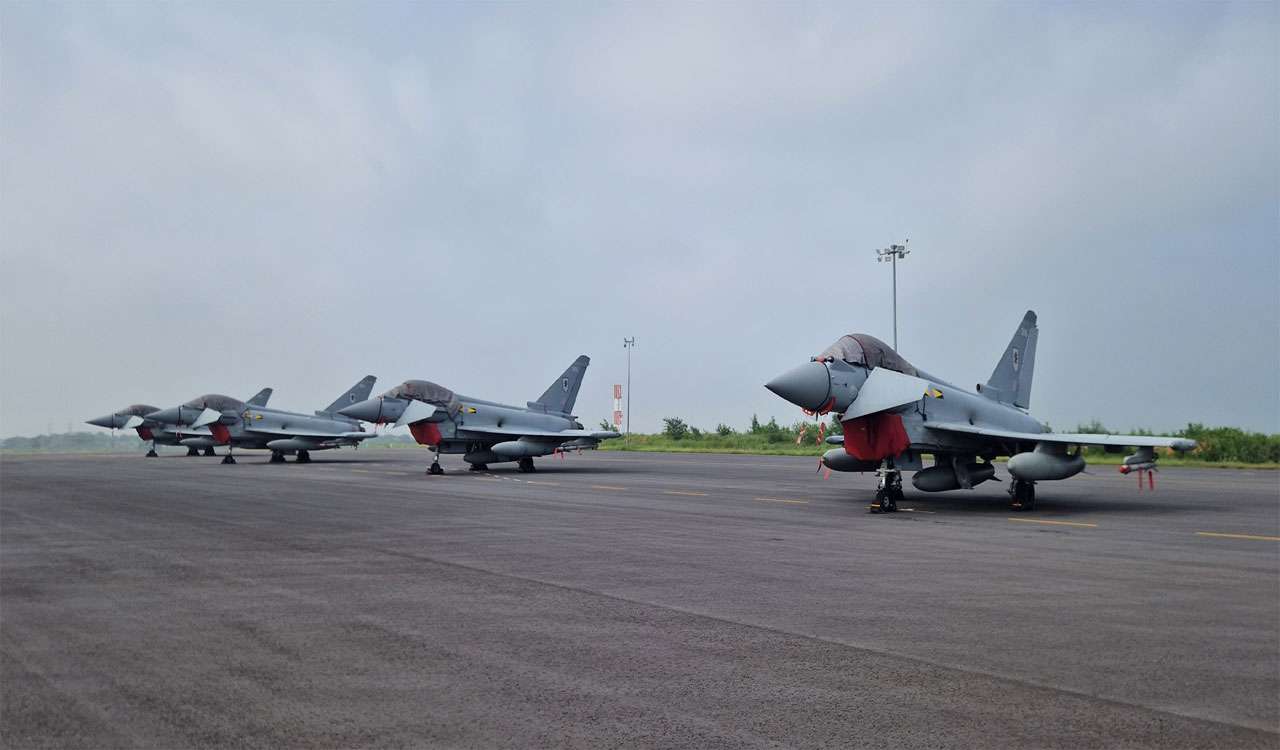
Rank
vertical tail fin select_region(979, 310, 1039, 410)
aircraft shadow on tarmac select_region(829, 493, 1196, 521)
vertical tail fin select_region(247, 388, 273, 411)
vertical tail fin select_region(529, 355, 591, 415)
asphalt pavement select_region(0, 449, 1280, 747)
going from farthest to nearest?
vertical tail fin select_region(247, 388, 273, 411) < vertical tail fin select_region(529, 355, 591, 415) < vertical tail fin select_region(979, 310, 1039, 410) < aircraft shadow on tarmac select_region(829, 493, 1196, 521) < asphalt pavement select_region(0, 449, 1280, 747)

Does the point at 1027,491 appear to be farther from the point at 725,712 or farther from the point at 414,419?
the point at 414,419

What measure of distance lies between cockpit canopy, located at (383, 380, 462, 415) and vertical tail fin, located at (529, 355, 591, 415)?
4.62m

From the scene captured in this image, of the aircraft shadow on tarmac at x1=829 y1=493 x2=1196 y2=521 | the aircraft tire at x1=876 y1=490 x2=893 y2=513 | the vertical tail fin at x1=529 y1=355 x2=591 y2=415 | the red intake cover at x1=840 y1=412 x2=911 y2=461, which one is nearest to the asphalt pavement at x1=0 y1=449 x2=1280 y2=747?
the aircraft shadow on tarmac at x1=829 y1=493 x2=1196 y2=521

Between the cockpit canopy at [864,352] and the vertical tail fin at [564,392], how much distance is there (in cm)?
2006

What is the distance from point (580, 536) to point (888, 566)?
15.2 feet

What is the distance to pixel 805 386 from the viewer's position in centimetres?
1553

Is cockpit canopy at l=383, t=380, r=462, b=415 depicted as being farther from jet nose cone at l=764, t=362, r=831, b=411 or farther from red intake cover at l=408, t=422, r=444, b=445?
jet nose cone at l=764, t=362, r=831, b=411

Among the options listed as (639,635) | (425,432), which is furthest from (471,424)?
(639,635)

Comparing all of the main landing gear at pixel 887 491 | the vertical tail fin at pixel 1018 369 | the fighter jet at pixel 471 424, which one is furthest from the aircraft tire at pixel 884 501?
the fighter jet at pixel 471 424

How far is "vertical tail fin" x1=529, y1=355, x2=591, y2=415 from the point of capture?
35.1 meters

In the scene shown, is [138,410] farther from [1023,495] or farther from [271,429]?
[1023,495]

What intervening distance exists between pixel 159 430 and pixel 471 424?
4098 centimetres

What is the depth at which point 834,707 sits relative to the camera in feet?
13.4

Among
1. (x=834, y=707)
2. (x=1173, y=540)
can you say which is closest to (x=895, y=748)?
(x=834, y=707)
